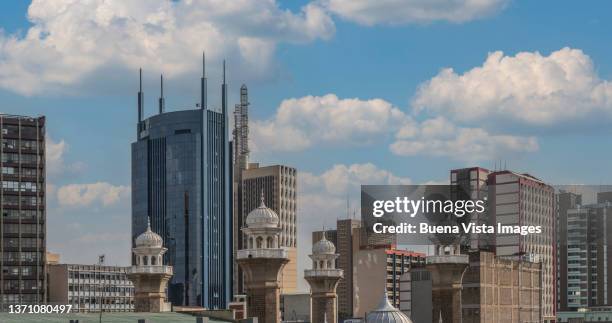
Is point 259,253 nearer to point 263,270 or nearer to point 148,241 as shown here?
point 263,270

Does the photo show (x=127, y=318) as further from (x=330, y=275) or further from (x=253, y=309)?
(x=330, y=275)

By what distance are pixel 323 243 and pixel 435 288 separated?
19.7m

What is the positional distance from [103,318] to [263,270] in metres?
25.9

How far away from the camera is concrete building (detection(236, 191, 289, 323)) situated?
478 ft

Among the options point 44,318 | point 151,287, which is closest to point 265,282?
point 151,287

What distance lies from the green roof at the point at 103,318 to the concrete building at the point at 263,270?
29.0ft

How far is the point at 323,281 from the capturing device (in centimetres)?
18425

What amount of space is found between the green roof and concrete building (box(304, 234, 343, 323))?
146 feet

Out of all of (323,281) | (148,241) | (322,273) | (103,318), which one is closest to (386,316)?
(323,281)

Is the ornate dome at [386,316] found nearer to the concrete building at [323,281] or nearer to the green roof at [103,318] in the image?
the concrete building at [323,281]

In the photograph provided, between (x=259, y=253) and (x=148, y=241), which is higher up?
(x=148, y=241)

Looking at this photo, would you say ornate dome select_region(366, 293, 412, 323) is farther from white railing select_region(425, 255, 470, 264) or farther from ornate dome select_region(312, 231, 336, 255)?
ornate dome select_region(312, 231, 336, 255)

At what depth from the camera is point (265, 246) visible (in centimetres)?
14838

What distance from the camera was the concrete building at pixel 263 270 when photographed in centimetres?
14575
